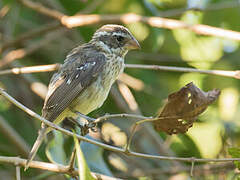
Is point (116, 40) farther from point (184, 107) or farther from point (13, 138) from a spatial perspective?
point (184, 107)

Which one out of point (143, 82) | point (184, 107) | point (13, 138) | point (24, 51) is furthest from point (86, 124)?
point (24, 51)

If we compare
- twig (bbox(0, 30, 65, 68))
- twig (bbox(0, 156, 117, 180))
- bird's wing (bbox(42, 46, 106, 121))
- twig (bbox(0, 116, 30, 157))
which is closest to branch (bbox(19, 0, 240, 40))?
bird's wing (bbox(42, 46, 106, 121))

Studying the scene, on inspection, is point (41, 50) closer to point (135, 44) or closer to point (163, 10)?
point (163, 10)

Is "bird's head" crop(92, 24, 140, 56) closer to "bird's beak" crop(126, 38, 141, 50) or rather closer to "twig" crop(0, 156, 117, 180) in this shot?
"bird's beak" crop(126, 38, 141, 50)

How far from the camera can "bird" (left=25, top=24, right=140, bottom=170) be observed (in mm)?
4414

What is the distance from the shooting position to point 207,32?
459 centimetres

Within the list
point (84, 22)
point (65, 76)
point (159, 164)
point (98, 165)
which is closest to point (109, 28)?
point (84, 22)

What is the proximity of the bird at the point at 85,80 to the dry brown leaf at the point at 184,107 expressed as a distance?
126 cm

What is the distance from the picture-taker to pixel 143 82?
609 cm

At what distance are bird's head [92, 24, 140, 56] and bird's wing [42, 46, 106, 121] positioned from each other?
0.18 meters

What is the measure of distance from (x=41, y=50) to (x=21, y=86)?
62 centimetres

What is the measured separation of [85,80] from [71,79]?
5.4 inches

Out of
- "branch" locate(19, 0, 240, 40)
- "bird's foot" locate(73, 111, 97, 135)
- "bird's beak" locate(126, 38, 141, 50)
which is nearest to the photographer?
"bird's foot" locate(73, 111, 97, 135)

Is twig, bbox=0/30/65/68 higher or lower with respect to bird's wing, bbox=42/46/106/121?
higher
